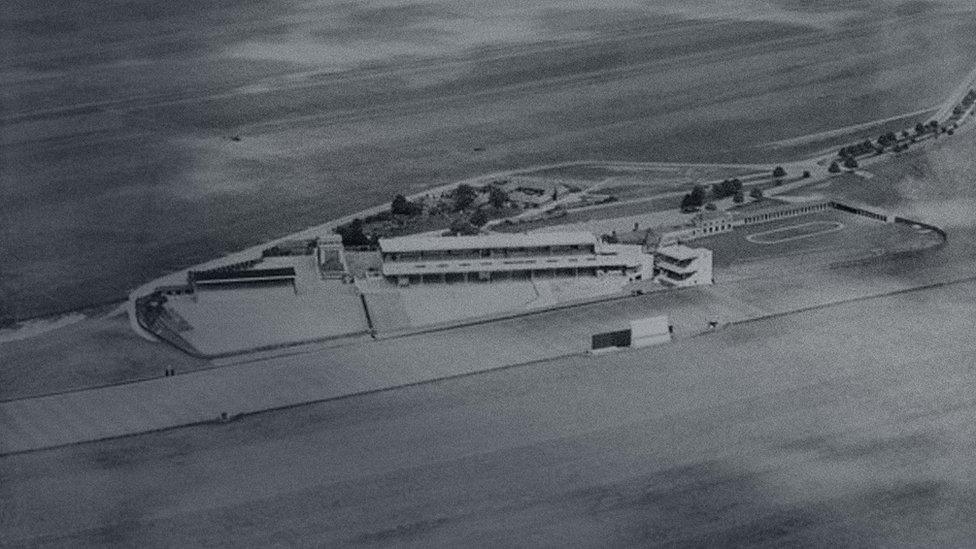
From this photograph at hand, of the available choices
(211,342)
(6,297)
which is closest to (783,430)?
(211,342)

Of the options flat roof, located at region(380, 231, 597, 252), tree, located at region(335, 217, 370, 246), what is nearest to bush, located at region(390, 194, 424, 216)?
tree, located at region(335, 217, 370, 246)

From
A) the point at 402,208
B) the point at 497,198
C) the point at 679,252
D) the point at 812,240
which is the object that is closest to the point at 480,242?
the point at 679,252

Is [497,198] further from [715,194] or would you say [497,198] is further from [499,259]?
[499,259]

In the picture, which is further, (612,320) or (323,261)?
(323,261)

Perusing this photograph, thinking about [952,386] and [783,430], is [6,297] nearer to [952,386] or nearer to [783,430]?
[783,430]

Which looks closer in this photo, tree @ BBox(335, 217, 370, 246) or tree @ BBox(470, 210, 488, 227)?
tree @ BBox(335, 217, 370, 246)

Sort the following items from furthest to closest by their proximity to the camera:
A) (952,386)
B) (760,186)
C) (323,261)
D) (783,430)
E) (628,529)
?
(760,186)
(323,261)
(952,386)
(783,430)
(628,529)

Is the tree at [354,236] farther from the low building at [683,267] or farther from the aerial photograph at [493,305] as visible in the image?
the low building at [683,267]

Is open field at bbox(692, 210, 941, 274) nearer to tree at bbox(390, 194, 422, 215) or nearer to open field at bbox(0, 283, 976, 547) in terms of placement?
open field at bbox(0, 283, 976, 547)
